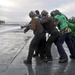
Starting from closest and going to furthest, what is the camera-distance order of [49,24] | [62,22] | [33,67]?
[33,67] < [49,24] < [62,22]

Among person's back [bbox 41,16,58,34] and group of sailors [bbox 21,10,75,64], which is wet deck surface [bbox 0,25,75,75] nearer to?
group of sailors [bbox 21,10,75,64]

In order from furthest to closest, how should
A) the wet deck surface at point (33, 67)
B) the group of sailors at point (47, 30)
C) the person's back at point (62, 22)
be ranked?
the person's back at point (62, 22), the group of sailors at point (47, 30), the wet deck surface at point (33, 67)

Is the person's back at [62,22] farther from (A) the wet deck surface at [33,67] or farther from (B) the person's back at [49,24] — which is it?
(A) the wet deck surface at [33,67]

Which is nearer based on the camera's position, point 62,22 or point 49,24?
point 49,24

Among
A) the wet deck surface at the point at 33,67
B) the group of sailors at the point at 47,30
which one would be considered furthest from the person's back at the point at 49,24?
the wet deck surface at the point at 33,67

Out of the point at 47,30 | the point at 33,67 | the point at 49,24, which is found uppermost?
the point at 49,24

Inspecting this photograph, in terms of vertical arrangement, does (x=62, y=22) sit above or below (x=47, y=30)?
above

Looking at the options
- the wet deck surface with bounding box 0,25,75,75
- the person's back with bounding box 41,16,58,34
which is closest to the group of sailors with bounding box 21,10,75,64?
the person's back with bounding box 41,16,58,34

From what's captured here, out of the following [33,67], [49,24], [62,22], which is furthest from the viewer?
[62,22]

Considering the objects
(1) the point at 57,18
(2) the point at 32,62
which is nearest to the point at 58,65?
(2) the point at 32,62

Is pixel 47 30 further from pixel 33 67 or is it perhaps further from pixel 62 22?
pixel 33 67

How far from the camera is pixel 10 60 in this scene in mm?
9961

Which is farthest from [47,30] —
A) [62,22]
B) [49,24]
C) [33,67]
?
[33,67]

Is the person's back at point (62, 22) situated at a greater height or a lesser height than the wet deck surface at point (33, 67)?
greater
